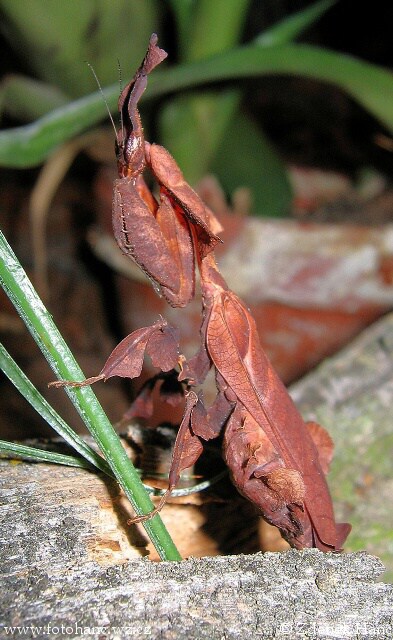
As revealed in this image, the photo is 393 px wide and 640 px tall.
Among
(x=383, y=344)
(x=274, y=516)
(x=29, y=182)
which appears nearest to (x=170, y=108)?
(x=383, y=344)

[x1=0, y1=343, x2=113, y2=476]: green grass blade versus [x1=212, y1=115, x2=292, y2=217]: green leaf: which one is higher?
[x1=212, y1=115, x2=292, y2=217]: green leaf

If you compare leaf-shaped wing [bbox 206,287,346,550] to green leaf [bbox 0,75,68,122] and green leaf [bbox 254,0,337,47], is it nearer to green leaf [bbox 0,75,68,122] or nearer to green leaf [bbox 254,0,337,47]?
green leaf [bbox 254,0,337,47]

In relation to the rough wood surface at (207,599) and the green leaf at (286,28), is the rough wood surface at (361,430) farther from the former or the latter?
the green leaf at (286,28)

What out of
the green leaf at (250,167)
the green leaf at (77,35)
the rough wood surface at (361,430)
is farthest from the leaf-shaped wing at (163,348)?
the green leaf at (250,167)

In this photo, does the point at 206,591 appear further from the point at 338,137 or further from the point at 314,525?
the point at 338,137

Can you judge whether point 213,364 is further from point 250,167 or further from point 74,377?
point 250,167

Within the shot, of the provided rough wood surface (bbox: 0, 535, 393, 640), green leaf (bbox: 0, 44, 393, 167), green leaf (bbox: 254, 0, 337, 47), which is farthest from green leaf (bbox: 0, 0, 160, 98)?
rough wood surface (bbox: 0, 535, 393, 640)
